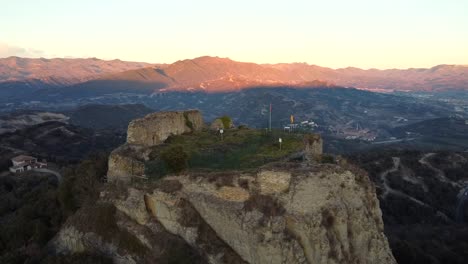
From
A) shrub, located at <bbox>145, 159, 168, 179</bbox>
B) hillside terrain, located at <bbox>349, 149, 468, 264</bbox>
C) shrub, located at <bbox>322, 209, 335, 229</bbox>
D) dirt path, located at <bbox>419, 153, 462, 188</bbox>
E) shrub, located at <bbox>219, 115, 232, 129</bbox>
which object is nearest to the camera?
shrub, located at <bbox>322, 209, 335, 229</bbox>

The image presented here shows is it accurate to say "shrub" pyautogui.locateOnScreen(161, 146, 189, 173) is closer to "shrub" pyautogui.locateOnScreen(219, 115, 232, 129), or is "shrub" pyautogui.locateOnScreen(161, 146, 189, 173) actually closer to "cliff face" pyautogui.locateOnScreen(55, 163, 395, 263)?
"cliff face" pyautogui.locateOnScreen(55, 163, 395, 263)

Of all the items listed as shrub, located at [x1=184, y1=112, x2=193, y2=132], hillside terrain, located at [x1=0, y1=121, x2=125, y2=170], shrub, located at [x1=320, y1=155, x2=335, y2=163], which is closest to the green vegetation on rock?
shrub, located at [x1=184, y1=112, x2=193, y2=132]

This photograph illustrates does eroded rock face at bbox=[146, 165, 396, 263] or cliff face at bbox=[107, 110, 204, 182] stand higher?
cliff face at bbox=[107, 110, 204, 182]

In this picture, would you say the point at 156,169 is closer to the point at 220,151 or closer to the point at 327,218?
the point at 220,151

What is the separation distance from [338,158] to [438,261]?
19.6 meters

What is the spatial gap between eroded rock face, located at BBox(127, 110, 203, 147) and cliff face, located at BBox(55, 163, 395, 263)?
6733 mm

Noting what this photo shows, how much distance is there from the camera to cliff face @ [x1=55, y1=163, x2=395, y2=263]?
22969mm

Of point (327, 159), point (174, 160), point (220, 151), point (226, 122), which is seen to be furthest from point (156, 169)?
point (226, 122)

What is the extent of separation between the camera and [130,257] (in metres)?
26.5

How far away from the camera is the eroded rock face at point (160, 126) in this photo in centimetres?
3312

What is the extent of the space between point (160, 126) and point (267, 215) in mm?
15845

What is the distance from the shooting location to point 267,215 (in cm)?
2317

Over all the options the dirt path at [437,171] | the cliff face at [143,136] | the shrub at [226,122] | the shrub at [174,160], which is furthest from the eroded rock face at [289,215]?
the dirt path at [437,171]

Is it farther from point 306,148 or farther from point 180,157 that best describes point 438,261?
point 180,157
